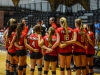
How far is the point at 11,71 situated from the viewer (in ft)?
20.7

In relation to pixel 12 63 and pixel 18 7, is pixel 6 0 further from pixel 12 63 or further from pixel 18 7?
pixel 12 63

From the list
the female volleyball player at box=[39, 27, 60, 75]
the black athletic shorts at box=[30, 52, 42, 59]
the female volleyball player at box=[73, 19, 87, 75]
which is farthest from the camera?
the black athletic shorts at box=[30, 52, 42, 59]

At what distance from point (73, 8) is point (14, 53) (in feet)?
45.4

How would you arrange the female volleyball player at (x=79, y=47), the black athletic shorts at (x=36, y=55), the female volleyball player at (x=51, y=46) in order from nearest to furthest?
the female volleyball player at (x=51, y=46) < the female volleyball player at (x=79, y=47) < the black athletic shorts at (x=36, y=55)

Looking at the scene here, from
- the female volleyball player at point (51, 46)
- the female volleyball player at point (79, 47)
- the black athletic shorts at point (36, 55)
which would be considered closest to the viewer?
the female volleyball player at point (51, 46)

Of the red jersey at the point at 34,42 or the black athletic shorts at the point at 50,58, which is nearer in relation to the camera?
the black athletic shorts at the point at 50,58

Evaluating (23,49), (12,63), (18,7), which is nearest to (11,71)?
(12,63)

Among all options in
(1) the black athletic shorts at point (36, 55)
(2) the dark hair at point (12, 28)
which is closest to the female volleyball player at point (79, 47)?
(1) the black athletic shorts at point (36, 55)

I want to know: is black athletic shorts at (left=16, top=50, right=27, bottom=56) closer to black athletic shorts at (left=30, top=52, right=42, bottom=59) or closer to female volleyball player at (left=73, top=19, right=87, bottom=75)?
black athletic shorts at (left=30, top=52, right=42, bottom=59)

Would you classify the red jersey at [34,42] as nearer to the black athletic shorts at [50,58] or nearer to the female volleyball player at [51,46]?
the female volleyball player at [51,46]

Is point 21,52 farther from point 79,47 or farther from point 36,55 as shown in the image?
point 79,47

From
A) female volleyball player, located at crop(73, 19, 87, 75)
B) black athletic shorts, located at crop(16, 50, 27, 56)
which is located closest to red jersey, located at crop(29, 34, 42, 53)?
black athletic shorts, located at crop(16, 50, 27, 56)

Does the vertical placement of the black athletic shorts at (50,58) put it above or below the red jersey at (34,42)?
below

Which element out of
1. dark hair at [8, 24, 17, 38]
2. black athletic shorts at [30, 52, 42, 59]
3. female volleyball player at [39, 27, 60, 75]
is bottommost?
black athletic shorts at [30, 52, 42, 59]
